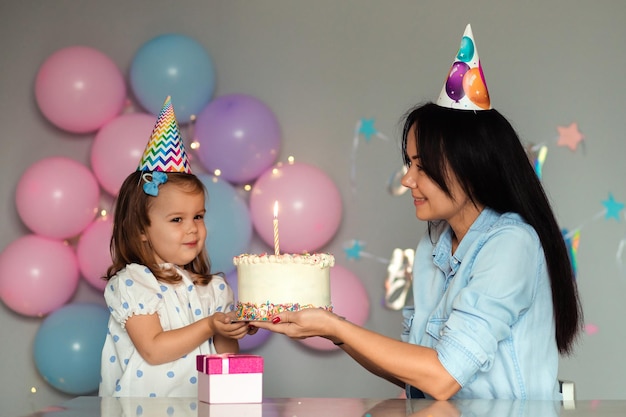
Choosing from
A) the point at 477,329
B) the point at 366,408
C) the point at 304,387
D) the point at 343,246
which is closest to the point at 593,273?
the point at 343,246

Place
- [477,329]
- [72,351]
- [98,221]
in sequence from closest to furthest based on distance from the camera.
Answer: [477,329]
[72,351]
[98,221]

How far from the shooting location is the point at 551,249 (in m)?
2.05

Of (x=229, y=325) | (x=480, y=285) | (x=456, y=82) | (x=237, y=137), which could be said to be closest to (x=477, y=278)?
(x=480, y=285)

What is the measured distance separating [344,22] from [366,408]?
9.26ft

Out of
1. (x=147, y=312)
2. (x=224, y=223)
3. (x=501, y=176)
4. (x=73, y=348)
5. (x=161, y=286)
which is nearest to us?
(x=501, y=176)

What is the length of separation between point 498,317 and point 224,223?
1782mm

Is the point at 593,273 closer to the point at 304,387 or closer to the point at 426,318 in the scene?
the point at 304,387

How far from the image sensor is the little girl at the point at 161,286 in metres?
2.45

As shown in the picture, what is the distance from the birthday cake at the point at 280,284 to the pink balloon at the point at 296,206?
5.06 feet

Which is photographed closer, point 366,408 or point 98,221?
point 366,408

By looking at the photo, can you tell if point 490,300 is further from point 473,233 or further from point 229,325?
point 229,325

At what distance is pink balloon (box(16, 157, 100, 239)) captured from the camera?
3555 mm

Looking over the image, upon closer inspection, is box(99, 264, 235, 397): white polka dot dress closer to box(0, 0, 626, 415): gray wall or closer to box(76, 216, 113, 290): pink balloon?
box(76, 216, 113, 290): pink balloon

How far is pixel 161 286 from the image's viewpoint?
101 inches
